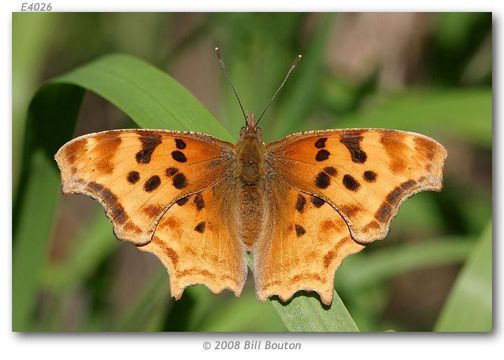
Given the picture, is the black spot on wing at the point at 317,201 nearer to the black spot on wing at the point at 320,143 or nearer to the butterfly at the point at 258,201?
the butterfly at the point at 258,201

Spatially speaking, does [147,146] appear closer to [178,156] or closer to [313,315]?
[178,156]

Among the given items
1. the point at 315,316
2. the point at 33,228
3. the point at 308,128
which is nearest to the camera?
the point at 315,316

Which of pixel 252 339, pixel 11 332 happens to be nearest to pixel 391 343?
pixel 252 339

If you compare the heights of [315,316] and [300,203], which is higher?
[300,203]

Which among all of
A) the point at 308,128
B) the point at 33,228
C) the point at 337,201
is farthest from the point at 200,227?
the point at 308,128

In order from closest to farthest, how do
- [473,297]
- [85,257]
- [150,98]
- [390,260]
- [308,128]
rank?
[150,98] → [473,297] → [390,260] → [85,257] → [308,128]

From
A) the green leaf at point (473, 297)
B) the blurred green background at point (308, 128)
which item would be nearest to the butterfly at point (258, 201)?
the blurred green background at point (308, 128)

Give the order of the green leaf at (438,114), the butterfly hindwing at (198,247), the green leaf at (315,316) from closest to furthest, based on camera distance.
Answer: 1. the green leaf at (315,316)
2. the butterfly hindwing at (198,247)
3. the green leaf at (438,114)
